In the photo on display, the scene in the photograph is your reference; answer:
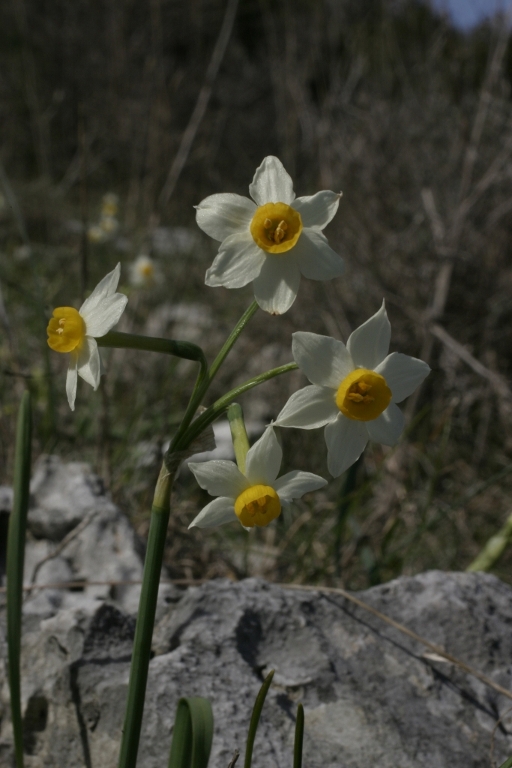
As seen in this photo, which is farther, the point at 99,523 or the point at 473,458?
the point at 473,458

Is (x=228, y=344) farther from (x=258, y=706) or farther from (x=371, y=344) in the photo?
(x=258, y=706)

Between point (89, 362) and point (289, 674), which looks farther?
point (289, 674)

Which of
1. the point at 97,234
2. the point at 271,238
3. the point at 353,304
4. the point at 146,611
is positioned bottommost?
the point at 146,611

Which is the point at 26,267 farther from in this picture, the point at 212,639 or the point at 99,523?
the point at 212,639

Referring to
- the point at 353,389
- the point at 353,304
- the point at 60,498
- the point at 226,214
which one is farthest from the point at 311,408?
the point at 353,304

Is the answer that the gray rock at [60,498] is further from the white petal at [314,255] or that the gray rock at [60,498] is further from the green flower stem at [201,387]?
the white petal at [314,255]

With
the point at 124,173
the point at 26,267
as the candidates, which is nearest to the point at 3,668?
the point at 26,267
